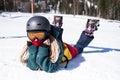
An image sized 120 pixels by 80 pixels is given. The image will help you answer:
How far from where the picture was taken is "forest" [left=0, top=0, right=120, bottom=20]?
9075 centimetres

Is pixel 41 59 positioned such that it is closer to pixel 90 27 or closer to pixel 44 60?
pixel 44 60

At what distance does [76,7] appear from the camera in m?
98.9

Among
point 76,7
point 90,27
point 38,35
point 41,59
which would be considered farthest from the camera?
point 76,7

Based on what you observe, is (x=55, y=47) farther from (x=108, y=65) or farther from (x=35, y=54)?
(x=108, y=65)

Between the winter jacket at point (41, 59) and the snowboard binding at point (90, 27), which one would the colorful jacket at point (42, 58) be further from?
the snowboard binding at point (90, 27)

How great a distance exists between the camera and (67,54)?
687 centimetres

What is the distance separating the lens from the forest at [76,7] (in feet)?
298

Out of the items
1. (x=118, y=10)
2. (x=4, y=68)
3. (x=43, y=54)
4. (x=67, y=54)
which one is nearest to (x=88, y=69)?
(x=67, y=54)

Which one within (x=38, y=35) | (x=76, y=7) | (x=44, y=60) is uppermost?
(x=76, y=7)

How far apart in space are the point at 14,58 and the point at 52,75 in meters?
1.65

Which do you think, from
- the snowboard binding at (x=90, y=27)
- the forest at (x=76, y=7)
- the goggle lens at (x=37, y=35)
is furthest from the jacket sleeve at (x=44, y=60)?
the forest at (x=76, y=7)

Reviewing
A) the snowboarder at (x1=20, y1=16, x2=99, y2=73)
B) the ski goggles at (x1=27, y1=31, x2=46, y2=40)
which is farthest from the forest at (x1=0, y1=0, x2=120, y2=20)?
the ski goggles at (x1=27, y1=31, x2=46, y2=40)

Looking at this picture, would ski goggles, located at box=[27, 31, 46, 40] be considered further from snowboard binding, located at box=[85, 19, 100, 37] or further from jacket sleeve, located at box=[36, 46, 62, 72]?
snowboard binding, located at box=[85, 19, 100, 37]

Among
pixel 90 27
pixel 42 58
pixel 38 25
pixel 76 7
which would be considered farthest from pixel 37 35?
pixel 76 7
